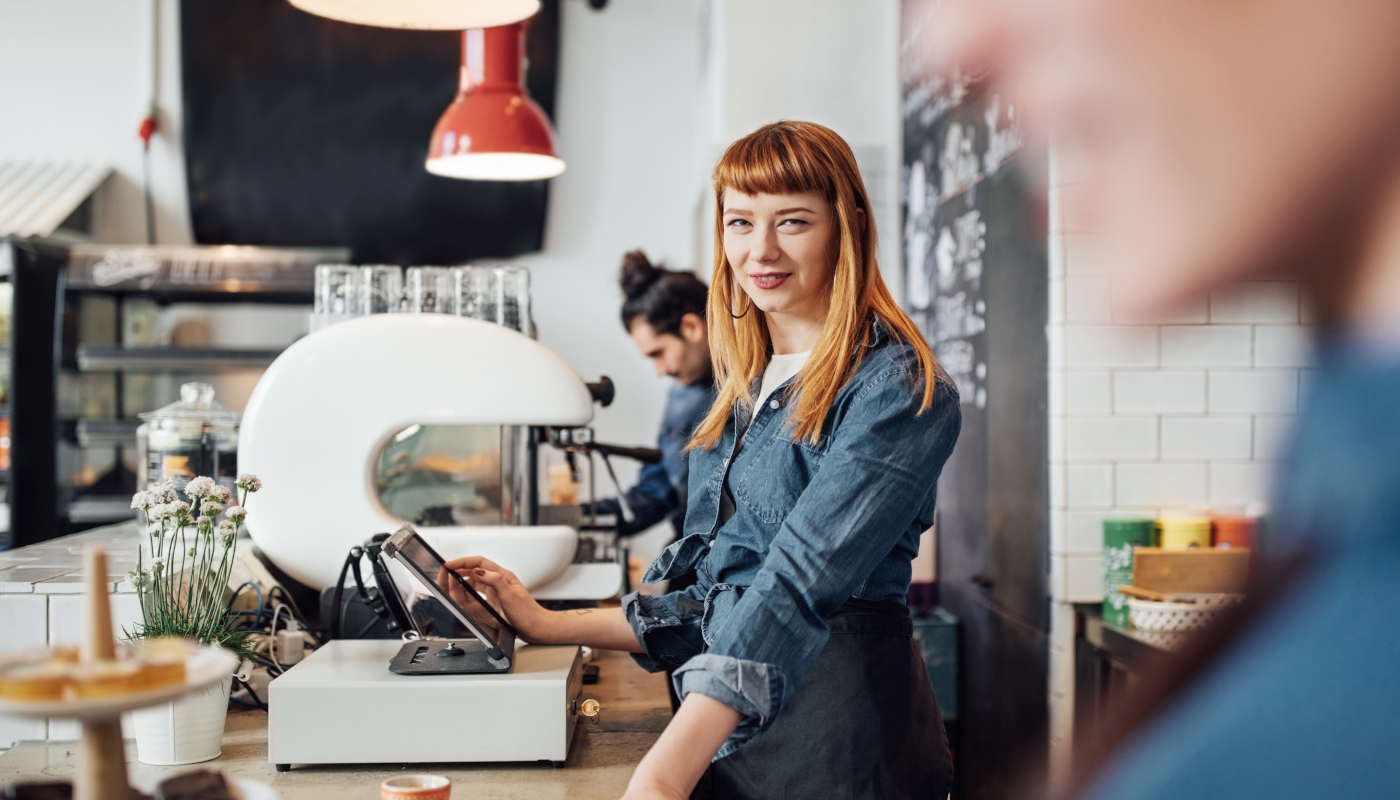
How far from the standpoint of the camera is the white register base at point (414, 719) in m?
1.37

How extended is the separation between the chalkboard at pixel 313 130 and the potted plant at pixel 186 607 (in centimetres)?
355

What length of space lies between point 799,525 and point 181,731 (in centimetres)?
85

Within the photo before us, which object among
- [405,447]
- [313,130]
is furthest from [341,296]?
[313,130]

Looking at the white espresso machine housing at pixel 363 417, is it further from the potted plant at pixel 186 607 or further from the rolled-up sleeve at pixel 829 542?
the rolled-up sleeve at pixel 829 542

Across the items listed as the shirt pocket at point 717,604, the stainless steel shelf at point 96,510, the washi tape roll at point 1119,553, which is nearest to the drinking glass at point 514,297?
the shirt pocket at point 717,604

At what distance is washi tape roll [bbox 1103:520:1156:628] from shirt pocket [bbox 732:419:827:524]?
146 centimetres

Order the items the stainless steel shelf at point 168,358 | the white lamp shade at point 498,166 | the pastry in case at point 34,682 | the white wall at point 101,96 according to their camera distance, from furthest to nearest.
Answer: the white wall at point 101,96
the stainless steel shelf at point 168,358
the white lamp shade at point 498,166
the pastry in case at point 34,682

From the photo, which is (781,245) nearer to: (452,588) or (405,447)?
(452,588)

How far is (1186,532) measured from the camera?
2553 mm

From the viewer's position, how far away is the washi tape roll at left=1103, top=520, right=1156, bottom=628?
8.29 feet

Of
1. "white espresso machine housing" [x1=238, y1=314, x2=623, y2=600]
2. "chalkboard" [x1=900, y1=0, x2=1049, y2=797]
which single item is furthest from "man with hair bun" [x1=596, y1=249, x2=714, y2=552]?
"white espresso machine housing" [x1=238, y1=314, x2=623, y2=600]

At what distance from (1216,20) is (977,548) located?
3.17m

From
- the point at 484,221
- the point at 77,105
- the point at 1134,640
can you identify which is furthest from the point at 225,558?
the point at 77,105

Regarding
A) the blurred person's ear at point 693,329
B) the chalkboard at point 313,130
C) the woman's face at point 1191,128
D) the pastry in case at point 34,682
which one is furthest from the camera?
the chalkboard at point 313,130
